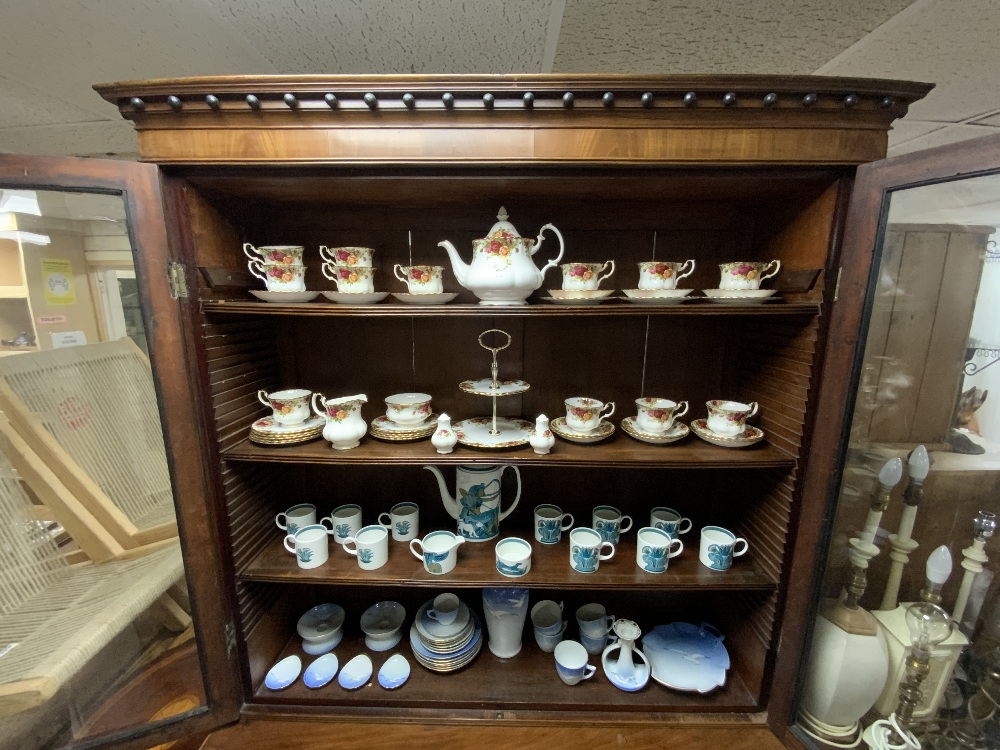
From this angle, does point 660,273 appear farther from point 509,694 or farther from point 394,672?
point 394,672

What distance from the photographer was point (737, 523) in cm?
109

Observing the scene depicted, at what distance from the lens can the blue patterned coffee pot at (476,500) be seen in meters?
1.00

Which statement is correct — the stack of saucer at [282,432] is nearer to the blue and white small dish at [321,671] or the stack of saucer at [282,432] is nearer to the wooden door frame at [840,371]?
the blue and white small dish at [321,671]

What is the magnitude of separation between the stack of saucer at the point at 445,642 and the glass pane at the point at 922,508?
799 mm

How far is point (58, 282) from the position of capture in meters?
0.92

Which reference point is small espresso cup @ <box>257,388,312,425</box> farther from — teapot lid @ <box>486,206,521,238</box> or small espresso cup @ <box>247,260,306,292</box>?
teapot lid @ <box>486,206,521,238</box>

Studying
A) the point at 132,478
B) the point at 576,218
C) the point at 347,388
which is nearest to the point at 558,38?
the point at 576,218

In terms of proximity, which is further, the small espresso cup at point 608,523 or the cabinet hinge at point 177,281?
the small espresso cup at point 608,523

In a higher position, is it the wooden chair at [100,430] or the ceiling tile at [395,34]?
the ceiling tile at [395,34]

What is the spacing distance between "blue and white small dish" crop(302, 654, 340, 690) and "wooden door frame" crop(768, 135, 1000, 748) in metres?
1.08

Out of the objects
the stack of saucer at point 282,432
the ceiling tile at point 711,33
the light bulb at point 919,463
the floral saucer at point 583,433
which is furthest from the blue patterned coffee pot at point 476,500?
the ceiling tile at point 711,33

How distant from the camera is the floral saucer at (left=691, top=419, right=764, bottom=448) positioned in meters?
0.90

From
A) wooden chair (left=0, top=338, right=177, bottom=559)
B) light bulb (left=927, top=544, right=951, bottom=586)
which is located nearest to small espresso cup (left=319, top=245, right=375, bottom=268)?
wooden chair (left=0, top=338, right=177, bottom=559)

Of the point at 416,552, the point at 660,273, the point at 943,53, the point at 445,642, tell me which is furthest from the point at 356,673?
the point at 943,53
